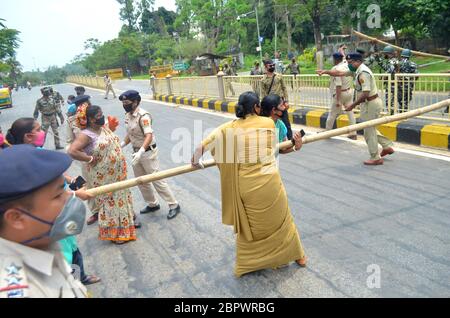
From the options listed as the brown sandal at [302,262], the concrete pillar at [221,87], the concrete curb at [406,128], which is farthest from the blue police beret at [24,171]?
the concrete pillar at [221,87]

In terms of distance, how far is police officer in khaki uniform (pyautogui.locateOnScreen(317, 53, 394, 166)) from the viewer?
569 centimetres

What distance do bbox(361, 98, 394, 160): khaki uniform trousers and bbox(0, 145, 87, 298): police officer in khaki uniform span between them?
16.6ft

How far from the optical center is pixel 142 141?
15.0 ft

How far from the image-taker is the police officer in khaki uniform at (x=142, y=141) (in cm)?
432

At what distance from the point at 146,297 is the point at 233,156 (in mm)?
1346

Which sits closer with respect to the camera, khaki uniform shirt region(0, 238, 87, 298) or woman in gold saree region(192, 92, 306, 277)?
khaki uniform shirt region(0, 238, 87, 298)

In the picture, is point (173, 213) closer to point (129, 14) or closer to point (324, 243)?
point (324, 243)

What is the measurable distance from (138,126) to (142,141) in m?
0.20

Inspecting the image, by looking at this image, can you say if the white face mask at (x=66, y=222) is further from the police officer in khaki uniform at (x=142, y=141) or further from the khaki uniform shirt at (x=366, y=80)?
the khaki uniform shirt at (x=366, y=80)

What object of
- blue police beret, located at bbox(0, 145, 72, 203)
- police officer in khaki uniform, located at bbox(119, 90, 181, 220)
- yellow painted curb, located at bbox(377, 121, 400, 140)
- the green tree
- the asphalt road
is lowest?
the asphalt road

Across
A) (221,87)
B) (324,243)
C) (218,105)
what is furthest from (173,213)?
(221,87)

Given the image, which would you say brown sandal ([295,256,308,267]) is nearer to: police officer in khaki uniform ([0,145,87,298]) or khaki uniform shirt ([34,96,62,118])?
police officer in khaki uniform ([0,145,87,298])

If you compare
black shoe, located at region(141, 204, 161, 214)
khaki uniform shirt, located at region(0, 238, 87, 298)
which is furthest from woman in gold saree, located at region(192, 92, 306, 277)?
→ black shoe, located at region(141, 204, 161, 214)
